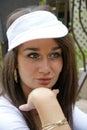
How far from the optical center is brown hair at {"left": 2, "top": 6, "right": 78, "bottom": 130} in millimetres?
2102

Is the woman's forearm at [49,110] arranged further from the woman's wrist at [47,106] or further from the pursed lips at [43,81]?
the pursed lips at [43,81]

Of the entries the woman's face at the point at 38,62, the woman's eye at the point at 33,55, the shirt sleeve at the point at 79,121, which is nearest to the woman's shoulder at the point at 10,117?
the woman's face at the point at 38,62

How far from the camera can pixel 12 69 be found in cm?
212

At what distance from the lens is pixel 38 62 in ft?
6.53

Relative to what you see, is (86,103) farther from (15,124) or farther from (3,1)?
(15,124)

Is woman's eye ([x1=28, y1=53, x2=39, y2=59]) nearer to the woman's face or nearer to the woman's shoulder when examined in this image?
the woman's face

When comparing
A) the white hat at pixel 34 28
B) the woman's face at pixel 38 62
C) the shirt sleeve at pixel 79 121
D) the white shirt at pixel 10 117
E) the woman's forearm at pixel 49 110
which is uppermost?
the white hat at pixel 34 28

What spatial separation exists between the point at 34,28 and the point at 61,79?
448 millimetres

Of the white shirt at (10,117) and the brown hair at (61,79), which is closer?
the white shirt at (10,117)

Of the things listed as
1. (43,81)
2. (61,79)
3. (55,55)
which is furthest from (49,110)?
(61,79)

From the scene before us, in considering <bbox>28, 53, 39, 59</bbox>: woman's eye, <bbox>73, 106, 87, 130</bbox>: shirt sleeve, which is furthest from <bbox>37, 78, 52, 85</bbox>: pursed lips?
<bbox>73, 106, 87, 130</bbox>: shirt sleeve

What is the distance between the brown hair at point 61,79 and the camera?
6.89 ft

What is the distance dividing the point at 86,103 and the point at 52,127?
348 centimetres

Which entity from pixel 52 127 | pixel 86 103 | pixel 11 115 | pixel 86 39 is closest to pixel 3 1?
pixel 11 115
